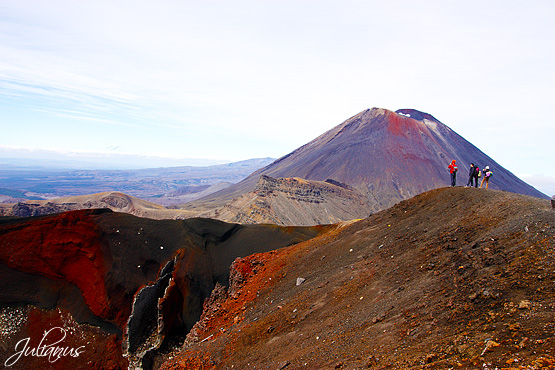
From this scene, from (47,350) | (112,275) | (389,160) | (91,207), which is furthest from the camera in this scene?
(389,160)

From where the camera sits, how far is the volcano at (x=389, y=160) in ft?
315

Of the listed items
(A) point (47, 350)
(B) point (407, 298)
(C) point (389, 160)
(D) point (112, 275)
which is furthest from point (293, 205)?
(C) point (389, 160)

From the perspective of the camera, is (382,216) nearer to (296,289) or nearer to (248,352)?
(296,289)

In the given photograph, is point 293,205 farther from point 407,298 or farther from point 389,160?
point 389,160

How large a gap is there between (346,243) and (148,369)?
1013cm

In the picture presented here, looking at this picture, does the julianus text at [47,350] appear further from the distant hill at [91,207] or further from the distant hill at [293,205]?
the distant hill at [91,207]

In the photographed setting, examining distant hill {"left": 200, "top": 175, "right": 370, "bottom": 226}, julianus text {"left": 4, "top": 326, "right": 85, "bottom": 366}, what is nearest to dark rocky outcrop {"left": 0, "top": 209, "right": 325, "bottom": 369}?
julianus text {"left": 4, "top": 326, "right": 85, "bottom": 366}

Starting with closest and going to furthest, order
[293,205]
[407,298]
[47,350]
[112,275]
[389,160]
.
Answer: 1. [407,298]
2. [47,350]
3. [112,275]
4. [293,205]
5. [389,160]

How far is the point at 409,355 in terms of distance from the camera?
A: 5.93 meters

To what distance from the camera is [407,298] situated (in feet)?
27.7

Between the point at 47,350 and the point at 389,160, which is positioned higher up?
the point at 389,160

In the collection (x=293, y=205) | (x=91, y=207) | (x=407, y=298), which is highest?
(x=407, y=298)

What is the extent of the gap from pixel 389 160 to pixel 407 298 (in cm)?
10333

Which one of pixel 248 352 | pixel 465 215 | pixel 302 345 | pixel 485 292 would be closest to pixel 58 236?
pixel 248 352
